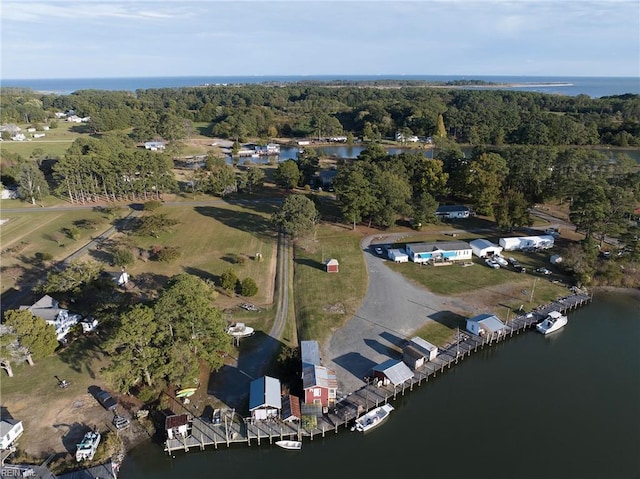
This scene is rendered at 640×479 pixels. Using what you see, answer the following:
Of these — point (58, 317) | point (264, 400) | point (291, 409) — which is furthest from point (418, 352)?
point (58, 317)

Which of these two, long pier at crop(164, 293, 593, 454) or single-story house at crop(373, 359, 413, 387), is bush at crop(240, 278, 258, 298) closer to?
long pier at crop(164, 293, 593, 454)

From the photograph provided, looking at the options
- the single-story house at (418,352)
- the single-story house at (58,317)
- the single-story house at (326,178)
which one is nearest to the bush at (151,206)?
the single-story house at (58,317)

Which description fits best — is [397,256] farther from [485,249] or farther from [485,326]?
[485,326]

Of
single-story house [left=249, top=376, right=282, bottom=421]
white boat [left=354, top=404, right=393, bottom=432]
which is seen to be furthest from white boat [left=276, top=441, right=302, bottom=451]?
white boat [left=354, top=404, right=393, bottom=432]

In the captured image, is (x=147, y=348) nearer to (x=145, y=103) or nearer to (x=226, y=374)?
(x=226, y=374)

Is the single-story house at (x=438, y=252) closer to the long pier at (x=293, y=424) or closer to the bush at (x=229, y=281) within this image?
the long pier at (x=293, y=424)

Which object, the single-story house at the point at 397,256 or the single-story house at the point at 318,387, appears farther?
the single-story house at the point at 397,256
